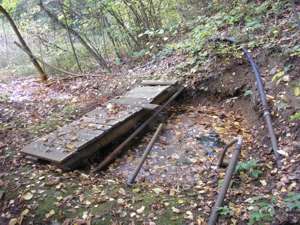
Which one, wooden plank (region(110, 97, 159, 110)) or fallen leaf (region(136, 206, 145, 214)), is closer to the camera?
fallen leaf (region(136, 206, 145, 214))

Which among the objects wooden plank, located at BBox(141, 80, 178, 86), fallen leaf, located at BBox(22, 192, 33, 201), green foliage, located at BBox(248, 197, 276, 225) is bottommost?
green foliage, located at BBox(248, 197, 276, 225)

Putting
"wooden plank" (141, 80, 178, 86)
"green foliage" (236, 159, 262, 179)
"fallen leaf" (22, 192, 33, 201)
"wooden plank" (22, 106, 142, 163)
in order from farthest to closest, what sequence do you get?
1. "wooden plank" (141, 80, 178, 86)
2. "wooden plank" (22, 106, 142, 163)
3. "green foliage" (236, 159, 262, 179)
4. "fallen leaf" (22, 192, 33, 201)

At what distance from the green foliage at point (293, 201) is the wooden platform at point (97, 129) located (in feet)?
8.41

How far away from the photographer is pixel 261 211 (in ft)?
9.98

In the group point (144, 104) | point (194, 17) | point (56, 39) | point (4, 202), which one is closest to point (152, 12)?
point (194, 17)

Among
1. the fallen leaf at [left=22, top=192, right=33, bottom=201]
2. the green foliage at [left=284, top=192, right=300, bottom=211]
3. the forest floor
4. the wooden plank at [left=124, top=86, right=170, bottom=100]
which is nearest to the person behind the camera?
the green foliage at [left=284, top=192, right=300, bottom=211]

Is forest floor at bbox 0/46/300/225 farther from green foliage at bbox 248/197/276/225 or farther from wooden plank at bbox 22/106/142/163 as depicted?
wooden plank at bbox 22/106/142/163

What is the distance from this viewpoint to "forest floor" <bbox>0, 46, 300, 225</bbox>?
3.32 meters

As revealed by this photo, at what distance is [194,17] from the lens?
945cm

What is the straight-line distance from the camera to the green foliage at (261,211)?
2963 millimetres

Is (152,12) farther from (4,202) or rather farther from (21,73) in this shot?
(4,202)

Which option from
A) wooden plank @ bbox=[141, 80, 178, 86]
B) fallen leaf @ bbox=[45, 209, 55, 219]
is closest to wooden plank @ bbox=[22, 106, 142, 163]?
fallen leaf @ bbox=[45, 209, 55, 219]

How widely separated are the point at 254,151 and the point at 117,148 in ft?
6.35

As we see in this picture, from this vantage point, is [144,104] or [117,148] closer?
[117,148]
